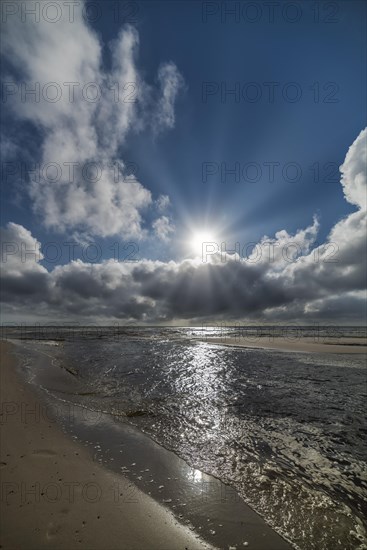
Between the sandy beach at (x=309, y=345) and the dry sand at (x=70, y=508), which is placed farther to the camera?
the sandy beach at (x=309, y=345)

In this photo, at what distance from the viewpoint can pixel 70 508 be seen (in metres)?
4.53

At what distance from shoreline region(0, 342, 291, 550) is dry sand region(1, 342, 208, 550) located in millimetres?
15

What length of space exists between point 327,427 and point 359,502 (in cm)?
406

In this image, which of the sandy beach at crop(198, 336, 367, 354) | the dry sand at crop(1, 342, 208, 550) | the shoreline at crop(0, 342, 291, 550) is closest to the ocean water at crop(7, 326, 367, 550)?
the shoreline at crop(0, 342, 291, 550)

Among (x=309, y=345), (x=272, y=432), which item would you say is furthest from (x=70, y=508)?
(x=309, y=345)

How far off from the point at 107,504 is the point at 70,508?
617mm

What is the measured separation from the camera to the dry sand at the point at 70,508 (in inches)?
154

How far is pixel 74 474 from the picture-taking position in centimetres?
564

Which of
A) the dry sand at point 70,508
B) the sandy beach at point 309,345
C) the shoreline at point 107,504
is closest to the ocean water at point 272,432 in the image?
the shoreline at point 107,504

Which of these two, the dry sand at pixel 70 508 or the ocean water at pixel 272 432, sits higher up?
the dry sand at pixel 70 508

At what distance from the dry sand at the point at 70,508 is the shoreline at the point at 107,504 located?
0.05 feet

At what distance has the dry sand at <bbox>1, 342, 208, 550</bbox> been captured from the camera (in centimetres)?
390

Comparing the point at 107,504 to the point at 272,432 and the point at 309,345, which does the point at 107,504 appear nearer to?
the point at 272,432

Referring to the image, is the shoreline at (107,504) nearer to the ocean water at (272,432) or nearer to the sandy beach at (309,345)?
the ocean water at (272,432)
